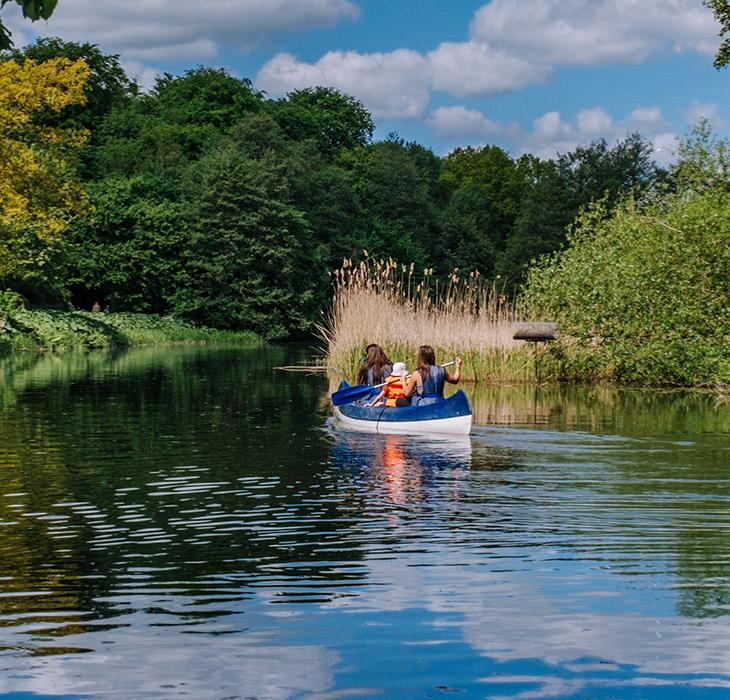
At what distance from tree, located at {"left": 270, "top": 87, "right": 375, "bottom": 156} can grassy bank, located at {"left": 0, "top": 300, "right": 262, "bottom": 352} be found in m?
25.3

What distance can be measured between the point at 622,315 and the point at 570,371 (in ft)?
8.12

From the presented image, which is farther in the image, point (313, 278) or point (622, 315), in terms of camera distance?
point (313, 278)

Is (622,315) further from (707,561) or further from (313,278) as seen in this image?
(313,278)

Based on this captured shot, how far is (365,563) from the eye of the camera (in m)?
8.77

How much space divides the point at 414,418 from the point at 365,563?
8.91 m

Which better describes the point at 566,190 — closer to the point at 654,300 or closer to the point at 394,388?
the point at 654,300

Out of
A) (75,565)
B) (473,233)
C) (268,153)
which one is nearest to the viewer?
(75,565)

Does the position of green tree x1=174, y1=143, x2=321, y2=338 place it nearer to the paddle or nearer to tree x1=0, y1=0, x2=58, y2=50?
the paddle

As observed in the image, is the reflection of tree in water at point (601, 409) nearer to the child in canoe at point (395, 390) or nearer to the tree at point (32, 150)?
the child in canoe at point (395, 390)

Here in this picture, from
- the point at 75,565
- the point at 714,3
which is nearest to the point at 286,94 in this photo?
the point at 714,3

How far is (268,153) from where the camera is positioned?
64750mm

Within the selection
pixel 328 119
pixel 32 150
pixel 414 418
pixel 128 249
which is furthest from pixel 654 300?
pixel 328 119

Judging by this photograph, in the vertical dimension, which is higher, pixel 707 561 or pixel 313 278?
pixel 313 278

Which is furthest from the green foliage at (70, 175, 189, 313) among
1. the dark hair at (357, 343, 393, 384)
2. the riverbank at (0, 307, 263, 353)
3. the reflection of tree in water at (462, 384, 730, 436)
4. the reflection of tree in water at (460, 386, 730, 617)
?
the dark hair at (357, 343, 393, 384)
